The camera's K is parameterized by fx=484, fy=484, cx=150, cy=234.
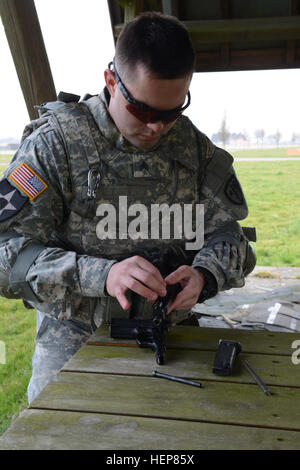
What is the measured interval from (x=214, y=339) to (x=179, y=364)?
225 millimetres

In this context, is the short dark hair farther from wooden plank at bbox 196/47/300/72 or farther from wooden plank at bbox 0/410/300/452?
wooden plank at bbox 196/47/300/72

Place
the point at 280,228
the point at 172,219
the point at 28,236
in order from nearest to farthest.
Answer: the point at 28,236, the point at 172,219, the point at 280,228

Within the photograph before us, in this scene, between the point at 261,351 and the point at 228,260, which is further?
the point at 228,260

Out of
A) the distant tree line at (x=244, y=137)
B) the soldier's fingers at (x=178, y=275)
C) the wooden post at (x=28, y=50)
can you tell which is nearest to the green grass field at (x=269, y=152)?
the distant tree line at (x=244, y=137)

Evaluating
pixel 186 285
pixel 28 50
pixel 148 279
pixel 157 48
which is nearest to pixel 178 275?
pixel 186 285

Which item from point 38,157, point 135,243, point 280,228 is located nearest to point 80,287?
point 135,243

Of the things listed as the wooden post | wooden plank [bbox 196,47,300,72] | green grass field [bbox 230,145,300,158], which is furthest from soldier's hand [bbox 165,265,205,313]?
green grass field [bbox 230,145,300,158]

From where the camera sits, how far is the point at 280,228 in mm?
8625

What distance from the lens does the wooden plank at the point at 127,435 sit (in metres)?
0.93

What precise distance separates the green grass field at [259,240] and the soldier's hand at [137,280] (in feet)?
4.03

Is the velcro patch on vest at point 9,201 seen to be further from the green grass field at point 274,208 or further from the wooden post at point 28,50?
the green grass field at point 274,208

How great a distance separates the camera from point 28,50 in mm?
2381
